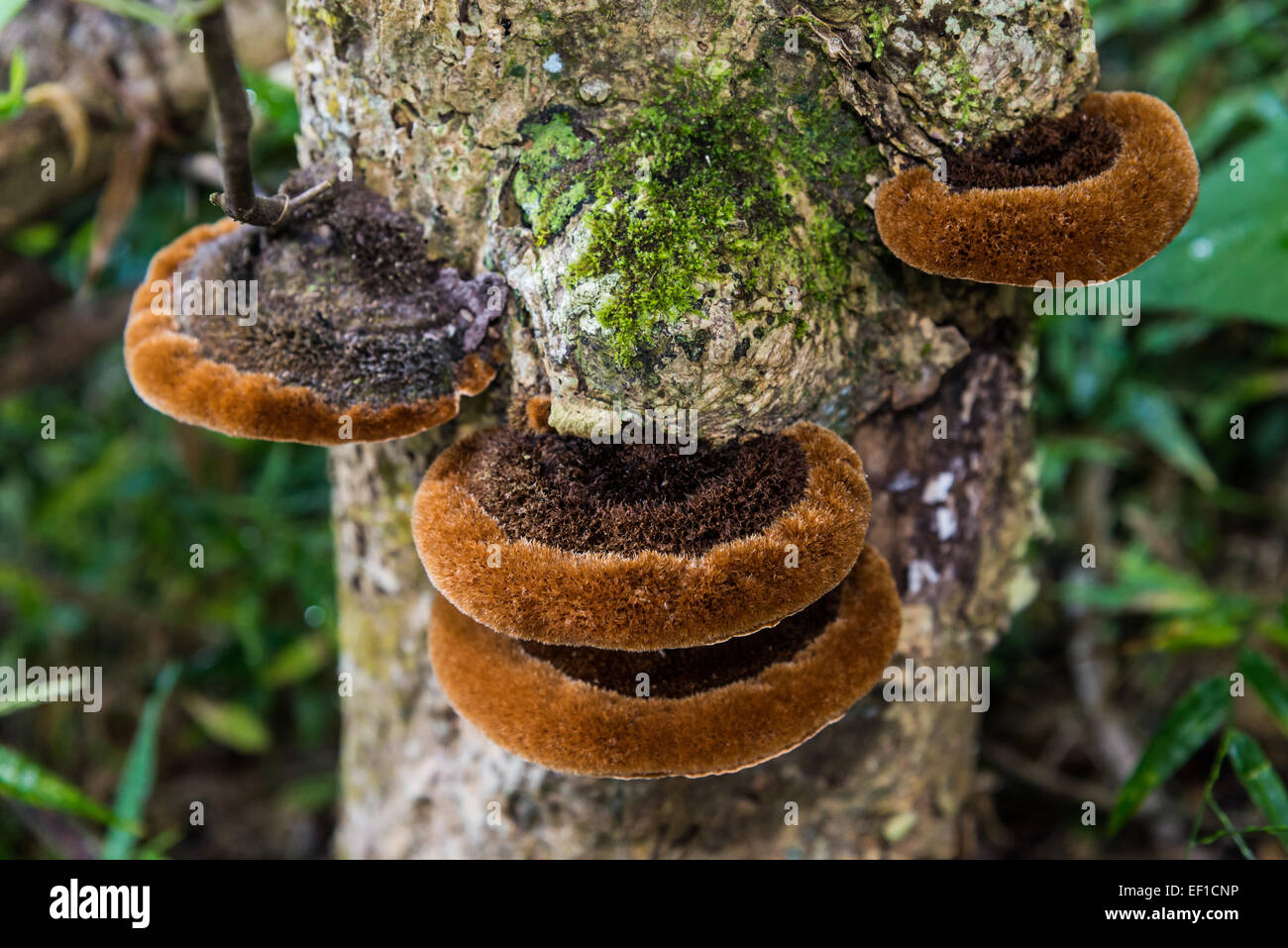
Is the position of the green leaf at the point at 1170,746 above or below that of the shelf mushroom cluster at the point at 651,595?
below

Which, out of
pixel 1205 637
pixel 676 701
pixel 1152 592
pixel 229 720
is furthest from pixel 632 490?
pixel 229 720

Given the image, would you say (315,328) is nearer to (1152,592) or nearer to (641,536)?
(641,536)

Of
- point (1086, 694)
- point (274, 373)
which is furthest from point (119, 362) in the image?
point (1086, 694)

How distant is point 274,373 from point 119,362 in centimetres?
291

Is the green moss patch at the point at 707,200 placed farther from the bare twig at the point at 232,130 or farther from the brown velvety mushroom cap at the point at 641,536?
the bare twig at the point at 232,130

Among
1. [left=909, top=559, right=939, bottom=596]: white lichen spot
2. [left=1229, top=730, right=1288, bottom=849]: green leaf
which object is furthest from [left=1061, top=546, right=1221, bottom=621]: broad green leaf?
[left=909, top=559, right=939, bottom=596]: white lichen spot

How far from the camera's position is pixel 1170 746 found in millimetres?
2262

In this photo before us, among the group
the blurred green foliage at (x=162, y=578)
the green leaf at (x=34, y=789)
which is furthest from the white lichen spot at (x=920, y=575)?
the blurred green foliage at (x=162, y=578)

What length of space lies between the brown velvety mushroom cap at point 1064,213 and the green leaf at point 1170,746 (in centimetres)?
142

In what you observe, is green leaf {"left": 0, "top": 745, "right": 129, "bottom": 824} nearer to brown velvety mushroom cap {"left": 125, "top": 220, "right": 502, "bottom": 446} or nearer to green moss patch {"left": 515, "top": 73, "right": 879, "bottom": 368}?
brown velvety mushroom cap {"left": 125, "top": 220, "right": 502, "bottom": 446}

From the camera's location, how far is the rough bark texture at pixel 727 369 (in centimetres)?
148

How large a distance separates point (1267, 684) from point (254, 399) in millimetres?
2505

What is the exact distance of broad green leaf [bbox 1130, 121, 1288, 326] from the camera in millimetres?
2596

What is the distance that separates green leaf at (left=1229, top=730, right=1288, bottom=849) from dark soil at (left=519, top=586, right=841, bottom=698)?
1238 millimetres
